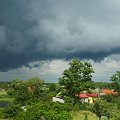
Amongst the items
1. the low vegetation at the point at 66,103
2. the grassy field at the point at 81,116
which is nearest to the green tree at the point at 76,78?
the low vegetation at the point at 66,103

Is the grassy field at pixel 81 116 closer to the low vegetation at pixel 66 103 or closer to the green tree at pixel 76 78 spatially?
the low vegetation at pixel 66 103

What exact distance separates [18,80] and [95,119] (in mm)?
67573

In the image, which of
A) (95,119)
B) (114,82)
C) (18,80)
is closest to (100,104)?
(95,119)

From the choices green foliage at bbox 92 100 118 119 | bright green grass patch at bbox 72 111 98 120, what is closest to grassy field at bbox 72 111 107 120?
bright green grass patch at bbox 72 111 98 120

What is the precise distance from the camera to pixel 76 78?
76250 millimetres

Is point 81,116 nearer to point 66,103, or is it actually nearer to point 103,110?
point 103,110

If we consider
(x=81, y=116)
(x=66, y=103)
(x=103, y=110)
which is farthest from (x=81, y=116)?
(x=66, y=103)

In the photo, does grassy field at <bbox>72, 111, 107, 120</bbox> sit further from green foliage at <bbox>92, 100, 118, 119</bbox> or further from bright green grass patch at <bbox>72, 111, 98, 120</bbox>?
green foliage at <bbox>92, 100, 118, 119</bbox>

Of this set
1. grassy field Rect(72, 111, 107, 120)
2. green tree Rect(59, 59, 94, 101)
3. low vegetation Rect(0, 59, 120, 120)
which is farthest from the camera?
green tree Rect(59, 59, 94, 101)

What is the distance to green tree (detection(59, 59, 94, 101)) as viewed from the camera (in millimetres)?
76062

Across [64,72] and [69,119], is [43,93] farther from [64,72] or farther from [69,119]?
[69,119]

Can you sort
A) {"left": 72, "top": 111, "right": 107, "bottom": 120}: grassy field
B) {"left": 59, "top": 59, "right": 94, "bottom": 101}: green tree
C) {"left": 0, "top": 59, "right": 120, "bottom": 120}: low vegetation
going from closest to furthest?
{"left": 0, "top": 59, "right": 120, "bottom": 120}: low vegetation → {"left": 72, "top": 111, "right": 107, "bottom": 120}: grassy field → {"left": 59, "top": 59, "right": 94, "bottom": 101}: green tree

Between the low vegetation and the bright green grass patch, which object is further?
the bright green grass patch

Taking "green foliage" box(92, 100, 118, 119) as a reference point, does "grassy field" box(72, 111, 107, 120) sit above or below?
below
